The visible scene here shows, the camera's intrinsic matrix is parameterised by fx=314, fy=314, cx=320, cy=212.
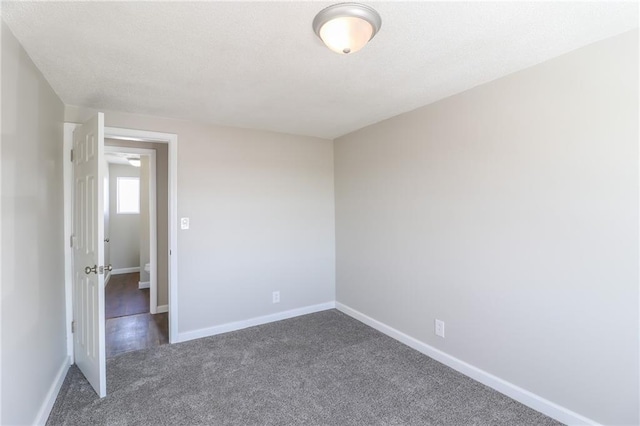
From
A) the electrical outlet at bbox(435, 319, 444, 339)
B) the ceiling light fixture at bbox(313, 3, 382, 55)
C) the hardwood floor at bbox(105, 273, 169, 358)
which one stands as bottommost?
the hardwood floor at bbox(105, 273, 169, 358)

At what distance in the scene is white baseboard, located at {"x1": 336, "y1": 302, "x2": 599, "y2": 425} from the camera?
193 cm

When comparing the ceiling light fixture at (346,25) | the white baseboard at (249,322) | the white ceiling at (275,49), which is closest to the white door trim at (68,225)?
the white ceiling at (275,49)

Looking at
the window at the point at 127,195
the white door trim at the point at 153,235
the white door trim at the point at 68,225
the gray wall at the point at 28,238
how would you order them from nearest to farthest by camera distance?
the gray wall at the point at 28,238 → the white door trim at the point at 68,225 → the white door trim at the point at 153,235 → the window at the point at 127,195

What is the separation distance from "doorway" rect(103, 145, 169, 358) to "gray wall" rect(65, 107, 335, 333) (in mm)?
741

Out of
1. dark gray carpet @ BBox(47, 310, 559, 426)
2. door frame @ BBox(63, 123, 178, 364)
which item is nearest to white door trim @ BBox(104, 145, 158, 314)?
door frame @ BBox(63, 123, 178, 364)

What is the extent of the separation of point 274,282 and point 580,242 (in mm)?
2884

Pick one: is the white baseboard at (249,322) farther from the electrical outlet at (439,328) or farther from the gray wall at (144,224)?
the gray wall at (144,224)

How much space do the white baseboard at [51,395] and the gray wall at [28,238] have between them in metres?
0.04

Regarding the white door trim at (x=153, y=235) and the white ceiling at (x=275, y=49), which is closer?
the white ceiling at (x=275, y=49)

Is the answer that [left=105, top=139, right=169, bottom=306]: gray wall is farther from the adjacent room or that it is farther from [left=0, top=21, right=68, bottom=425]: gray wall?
[left=0, top=21, right=68, bottom=425]: gray wall

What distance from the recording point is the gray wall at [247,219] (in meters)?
3.24

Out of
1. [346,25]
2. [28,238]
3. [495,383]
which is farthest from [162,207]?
[495,383]

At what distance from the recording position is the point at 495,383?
90.8 inches

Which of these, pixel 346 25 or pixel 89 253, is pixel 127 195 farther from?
pixel 346 25
